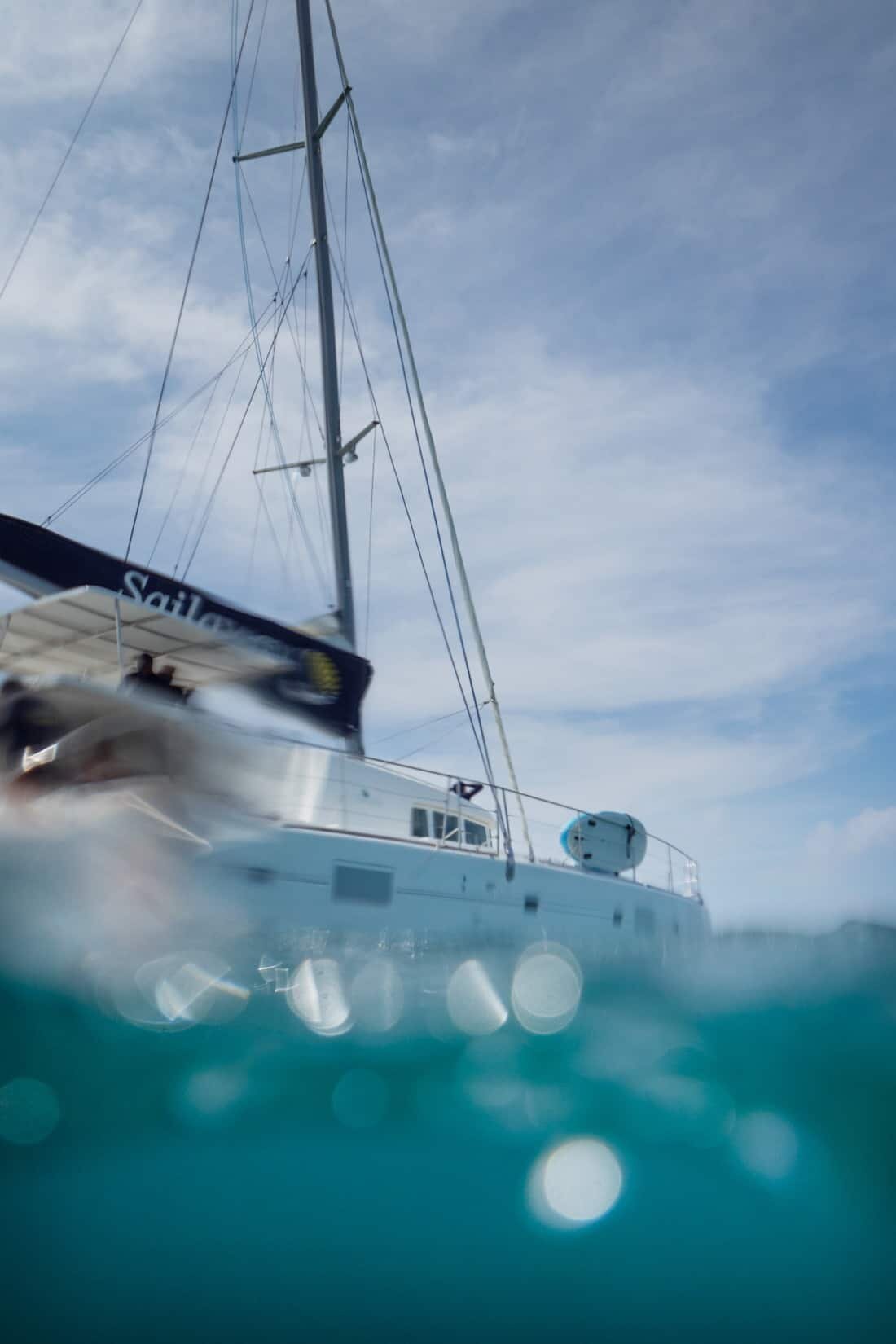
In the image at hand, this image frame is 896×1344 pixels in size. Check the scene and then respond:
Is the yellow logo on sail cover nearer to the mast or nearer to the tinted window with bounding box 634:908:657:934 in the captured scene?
the mast

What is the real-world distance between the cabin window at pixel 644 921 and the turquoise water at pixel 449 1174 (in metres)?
6.17

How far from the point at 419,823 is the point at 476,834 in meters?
0.92

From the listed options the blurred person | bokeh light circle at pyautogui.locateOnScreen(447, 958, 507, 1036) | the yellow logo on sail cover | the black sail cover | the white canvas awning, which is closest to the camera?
bokeh light circle at pyautogui.locateOnScreen(447, 958, 507, 1036)

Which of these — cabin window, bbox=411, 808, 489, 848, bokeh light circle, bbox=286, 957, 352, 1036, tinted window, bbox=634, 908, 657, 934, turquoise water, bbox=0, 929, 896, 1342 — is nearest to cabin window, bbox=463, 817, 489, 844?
cabin window, bbox=411, 808, 489, 848

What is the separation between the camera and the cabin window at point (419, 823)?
918cm

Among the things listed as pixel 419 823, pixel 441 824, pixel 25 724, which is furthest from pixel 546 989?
pixel 25 724

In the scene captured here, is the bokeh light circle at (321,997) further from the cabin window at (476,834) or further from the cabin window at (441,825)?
the cabin window at (476,834)

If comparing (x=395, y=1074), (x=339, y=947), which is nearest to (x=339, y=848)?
(x=339, y=947)

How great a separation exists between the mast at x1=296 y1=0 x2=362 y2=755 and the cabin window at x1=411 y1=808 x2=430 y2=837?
238 cm

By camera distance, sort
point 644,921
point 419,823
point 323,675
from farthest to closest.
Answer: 1. point 644,921
2. point 419,823
3. point 323,675

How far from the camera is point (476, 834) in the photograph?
9852mm

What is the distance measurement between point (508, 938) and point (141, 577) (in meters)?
5.25

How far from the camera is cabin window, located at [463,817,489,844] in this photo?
996 centimetres

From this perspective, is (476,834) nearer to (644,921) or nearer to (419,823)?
(419,823)
